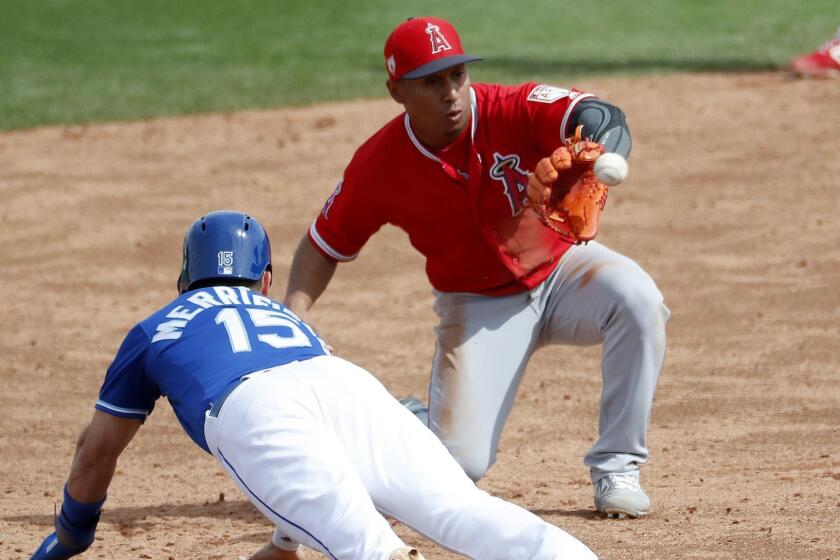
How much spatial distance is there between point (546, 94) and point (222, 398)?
1.95 metres

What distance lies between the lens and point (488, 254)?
5.05 meters

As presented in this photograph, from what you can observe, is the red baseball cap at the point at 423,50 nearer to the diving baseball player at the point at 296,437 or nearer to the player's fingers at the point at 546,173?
the player's fingers at the point at 546,173

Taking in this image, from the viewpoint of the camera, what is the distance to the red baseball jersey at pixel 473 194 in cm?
491

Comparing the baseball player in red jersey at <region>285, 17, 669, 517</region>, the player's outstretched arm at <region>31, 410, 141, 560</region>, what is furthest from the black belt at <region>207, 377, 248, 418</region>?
the baseball player in red jersey at <region>285, 17, 669, 517</region>

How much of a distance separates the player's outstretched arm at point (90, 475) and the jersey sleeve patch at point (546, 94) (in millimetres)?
1908

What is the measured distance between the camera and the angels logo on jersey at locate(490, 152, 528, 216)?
16.1 ft

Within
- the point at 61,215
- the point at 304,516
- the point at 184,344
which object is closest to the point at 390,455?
the point at 304,516

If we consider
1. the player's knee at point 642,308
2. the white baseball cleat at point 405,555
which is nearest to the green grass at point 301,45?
the player's knee at point 642,308

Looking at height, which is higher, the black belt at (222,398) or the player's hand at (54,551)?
the black belt at (222,398)

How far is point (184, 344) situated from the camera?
12.0 ft

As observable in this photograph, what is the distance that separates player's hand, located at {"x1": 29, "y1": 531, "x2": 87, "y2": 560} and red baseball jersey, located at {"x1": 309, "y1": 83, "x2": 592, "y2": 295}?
5.17 feet

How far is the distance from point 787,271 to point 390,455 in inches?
202

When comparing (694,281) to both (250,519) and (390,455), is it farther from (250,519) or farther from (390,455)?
(390,455)

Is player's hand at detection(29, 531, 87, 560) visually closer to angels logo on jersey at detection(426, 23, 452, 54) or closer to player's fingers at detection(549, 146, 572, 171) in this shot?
player's fingers at detection(549, 146, 572, 171)
